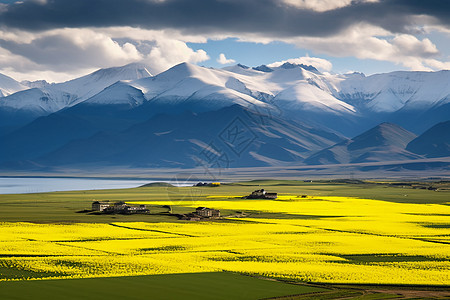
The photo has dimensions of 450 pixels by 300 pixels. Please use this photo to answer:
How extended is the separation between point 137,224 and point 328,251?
3096cm

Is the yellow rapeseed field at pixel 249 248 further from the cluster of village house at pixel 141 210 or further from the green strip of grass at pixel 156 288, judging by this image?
the cluster of village house at pixel 141 210

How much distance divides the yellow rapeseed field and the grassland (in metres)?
0.07

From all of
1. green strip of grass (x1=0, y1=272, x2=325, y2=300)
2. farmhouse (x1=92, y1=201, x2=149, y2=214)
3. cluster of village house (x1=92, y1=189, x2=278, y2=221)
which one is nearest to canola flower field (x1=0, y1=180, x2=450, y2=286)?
green strip of grass (x1=0, y1=272, x2=325, y2=300)

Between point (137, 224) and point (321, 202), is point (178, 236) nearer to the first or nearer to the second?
point (137, 224)

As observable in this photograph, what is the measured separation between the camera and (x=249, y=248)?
60125 mm

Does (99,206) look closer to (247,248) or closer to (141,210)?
(141,210)

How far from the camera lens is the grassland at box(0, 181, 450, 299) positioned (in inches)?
1844

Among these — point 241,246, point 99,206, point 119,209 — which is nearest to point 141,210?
point 119,209

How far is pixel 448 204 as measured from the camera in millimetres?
129125

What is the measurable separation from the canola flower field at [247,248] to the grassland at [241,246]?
0.07 m

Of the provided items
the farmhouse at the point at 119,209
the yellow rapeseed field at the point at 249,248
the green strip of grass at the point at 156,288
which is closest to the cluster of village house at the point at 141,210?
the farmhouse at the point at 119,209

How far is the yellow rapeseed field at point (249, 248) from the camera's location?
4759 cm

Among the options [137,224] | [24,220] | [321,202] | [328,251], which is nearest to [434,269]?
[328,251]

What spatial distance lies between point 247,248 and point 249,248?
158 millimetres
